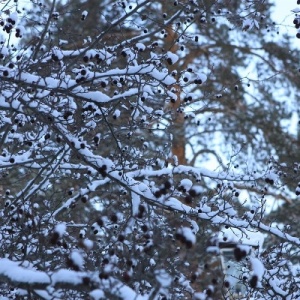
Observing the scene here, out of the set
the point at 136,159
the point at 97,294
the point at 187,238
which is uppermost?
the point at 136,159

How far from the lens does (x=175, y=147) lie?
50.3 feet

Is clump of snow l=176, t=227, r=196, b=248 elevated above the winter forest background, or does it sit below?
below

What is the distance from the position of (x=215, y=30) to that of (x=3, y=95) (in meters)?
11.9

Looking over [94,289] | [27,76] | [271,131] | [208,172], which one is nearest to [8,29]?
[27,76]

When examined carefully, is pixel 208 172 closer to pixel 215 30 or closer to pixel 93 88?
pixel 93 88

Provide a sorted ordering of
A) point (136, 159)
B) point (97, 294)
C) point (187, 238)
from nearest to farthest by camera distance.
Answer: point (97, 294) < point (187, 238) < point (136, 159)

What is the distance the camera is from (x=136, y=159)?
25.3 feet

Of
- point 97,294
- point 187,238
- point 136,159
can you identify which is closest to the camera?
point 97,294

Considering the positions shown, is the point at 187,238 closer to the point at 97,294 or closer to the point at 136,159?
the point at 97,294

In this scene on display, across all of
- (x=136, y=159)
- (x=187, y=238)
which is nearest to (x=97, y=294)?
(x=187, y=238)

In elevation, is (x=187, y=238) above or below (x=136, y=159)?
below

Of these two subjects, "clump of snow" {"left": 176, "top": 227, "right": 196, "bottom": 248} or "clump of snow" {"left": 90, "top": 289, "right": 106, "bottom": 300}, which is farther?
"clump of snow" {"left": 176, "top": 227, "right": 196, "bottom": 248}

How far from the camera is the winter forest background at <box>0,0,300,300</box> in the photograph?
15.1ft

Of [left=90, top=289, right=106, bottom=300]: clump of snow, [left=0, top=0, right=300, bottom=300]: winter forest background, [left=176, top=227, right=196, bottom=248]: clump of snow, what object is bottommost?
[left=90, top=289, right=106, bottom=300]: clump of snow
